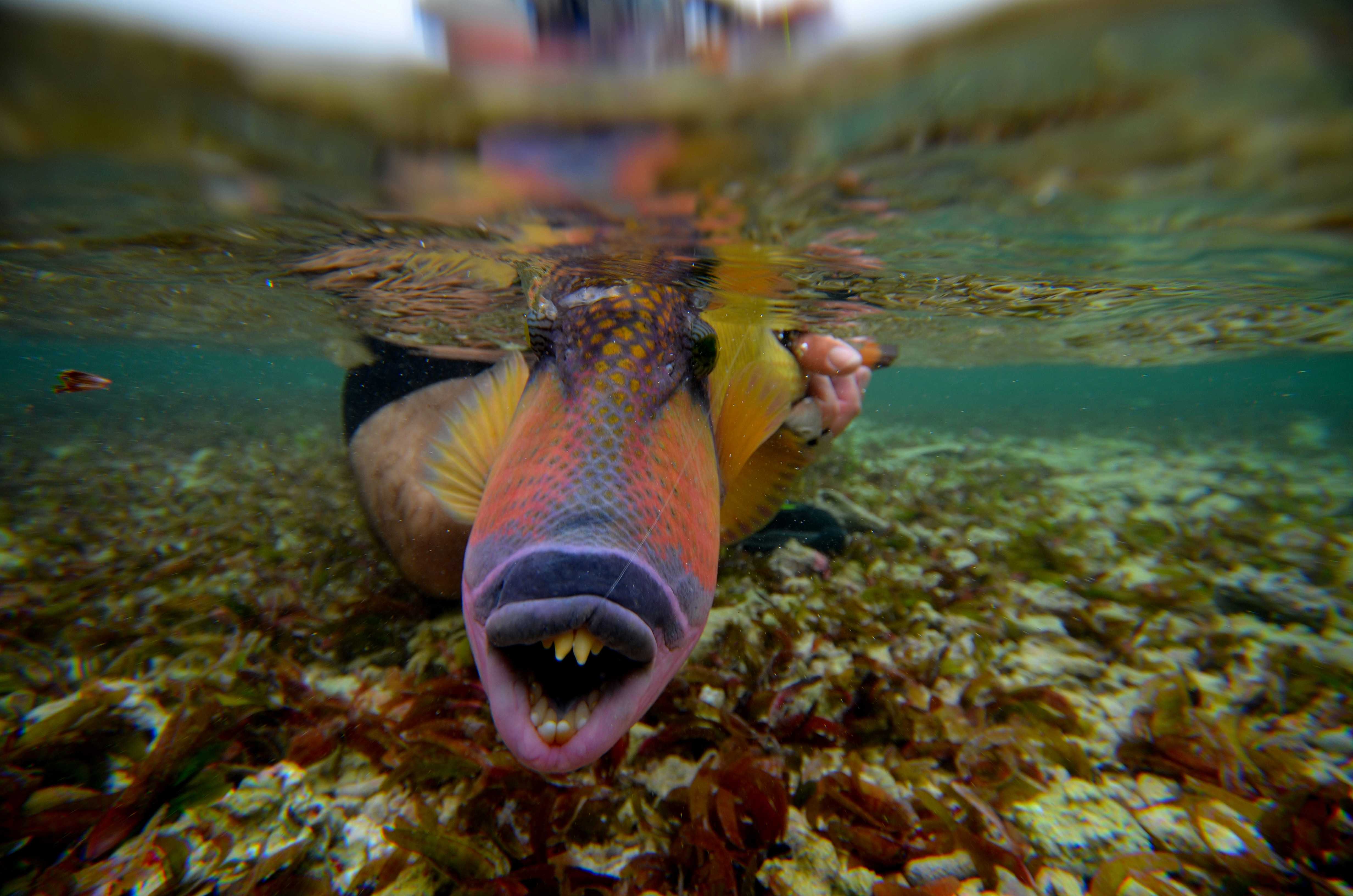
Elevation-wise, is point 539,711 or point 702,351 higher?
point 702,351

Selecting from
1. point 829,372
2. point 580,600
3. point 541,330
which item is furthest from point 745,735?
point 829,372

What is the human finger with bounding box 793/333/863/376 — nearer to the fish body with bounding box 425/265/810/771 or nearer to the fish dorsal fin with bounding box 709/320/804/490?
the fish dorsal fin with bounding box 709/320/804/490

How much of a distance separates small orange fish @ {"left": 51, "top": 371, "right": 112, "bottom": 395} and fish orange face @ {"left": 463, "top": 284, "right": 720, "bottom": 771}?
199 inches

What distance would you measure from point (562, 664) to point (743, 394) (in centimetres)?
143

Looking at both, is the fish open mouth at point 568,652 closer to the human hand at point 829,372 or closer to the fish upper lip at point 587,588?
the fish upper lip at point 587,588

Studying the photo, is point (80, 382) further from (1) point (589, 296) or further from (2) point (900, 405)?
(2) point (900, 405)

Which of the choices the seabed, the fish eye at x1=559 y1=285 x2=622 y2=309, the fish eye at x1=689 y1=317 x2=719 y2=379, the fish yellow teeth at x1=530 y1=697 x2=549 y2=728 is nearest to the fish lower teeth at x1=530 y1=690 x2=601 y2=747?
the fish yellow teeth at x1=530 y1=697 x2=549 y2=728

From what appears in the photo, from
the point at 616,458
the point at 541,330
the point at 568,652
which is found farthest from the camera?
the point at 541,330

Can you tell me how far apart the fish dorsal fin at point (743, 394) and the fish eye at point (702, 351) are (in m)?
0.08

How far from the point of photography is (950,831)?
→ 1.98m

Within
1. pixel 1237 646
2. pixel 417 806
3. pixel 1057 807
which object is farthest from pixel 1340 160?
pixel 417 806

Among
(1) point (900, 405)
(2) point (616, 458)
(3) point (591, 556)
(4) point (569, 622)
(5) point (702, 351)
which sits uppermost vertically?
(5) point (702, 351)

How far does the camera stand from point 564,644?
138 centimetres

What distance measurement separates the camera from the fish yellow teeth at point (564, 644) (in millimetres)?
1370
